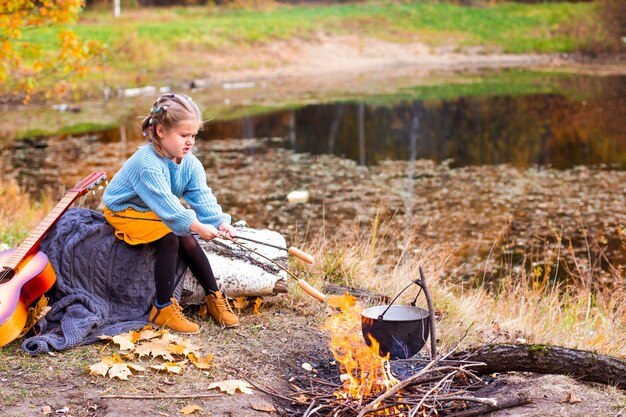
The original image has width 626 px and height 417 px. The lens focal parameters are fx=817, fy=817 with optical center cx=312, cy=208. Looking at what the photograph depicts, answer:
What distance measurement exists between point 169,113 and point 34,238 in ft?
3.82

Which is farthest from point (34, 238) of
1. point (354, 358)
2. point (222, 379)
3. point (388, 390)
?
point (388, 390)

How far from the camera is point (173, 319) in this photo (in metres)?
4.84

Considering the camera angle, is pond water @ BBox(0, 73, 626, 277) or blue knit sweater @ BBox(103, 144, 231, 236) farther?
pond water @ BBox(0, 73, 626, 277)

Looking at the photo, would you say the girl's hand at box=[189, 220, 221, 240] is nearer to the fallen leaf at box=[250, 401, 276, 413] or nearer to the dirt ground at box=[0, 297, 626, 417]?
the dirt ground at box=[0, 297, 626, 417]

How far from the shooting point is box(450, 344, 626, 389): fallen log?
3967 millimetres

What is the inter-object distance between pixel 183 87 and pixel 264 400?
753 inches

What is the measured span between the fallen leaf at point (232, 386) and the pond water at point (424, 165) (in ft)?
9.43

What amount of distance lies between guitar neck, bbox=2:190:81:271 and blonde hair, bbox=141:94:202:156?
77 cm

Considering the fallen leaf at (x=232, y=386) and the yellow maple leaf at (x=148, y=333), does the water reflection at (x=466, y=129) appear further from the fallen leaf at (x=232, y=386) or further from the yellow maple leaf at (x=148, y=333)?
the fallen leaf at (x=232, y=386)

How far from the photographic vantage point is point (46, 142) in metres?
15.2

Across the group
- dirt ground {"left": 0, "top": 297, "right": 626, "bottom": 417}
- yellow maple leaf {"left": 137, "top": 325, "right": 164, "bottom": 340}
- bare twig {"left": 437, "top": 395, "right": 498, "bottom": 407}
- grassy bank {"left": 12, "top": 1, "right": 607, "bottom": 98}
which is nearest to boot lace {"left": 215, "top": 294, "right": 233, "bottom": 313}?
dirt ground {"left": 0, "top": 297, "right": 626, "bottom": 417}

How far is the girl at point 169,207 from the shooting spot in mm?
4672

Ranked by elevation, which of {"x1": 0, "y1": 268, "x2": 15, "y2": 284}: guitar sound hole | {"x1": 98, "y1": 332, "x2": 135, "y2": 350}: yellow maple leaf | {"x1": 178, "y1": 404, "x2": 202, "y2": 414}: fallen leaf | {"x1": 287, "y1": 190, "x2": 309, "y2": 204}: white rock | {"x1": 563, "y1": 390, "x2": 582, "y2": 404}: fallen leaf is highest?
{"x1": 0, "y1": 268, "x2": 15, "y2": 284}: guitar sound hole

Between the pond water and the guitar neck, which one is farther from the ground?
the guitar neck
